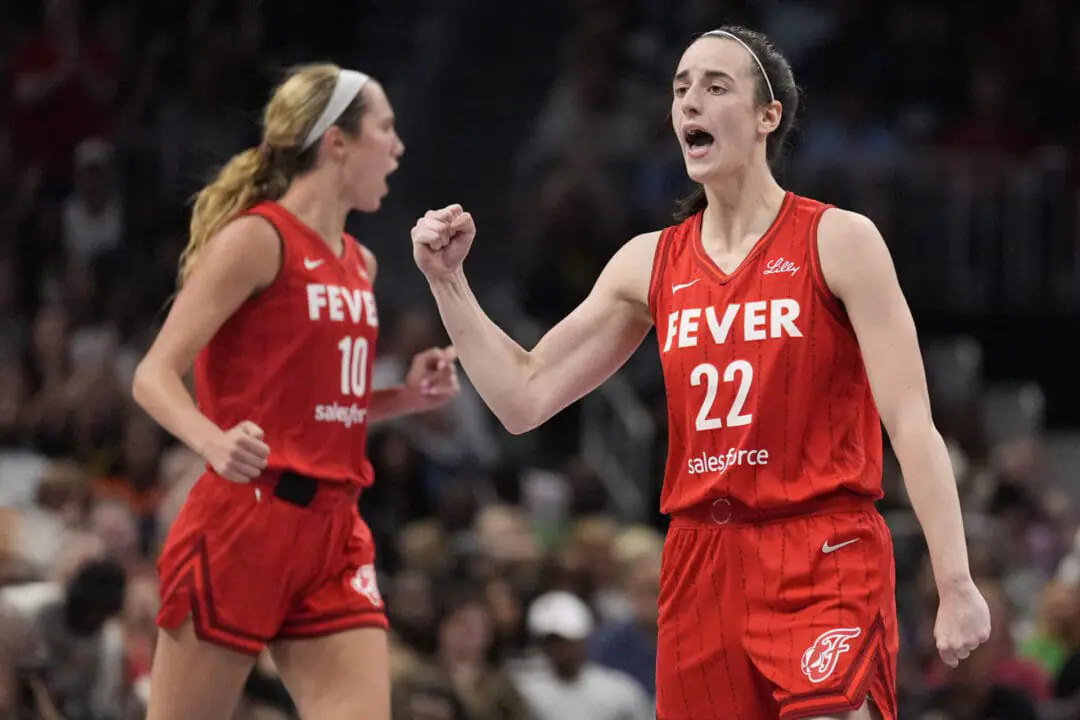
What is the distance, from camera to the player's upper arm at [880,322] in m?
4.47

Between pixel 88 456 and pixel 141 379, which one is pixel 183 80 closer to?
pixel 88 456

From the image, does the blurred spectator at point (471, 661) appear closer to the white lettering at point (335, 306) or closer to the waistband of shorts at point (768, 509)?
the white lettering at point (335, 306)

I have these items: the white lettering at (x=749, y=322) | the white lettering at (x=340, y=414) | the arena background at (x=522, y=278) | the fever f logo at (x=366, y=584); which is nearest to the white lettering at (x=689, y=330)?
the white lettering at (x=749, y=322)

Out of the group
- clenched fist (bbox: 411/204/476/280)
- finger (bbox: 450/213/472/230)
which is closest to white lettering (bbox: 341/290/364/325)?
clenched fist (bbox: 411/204/476/280)

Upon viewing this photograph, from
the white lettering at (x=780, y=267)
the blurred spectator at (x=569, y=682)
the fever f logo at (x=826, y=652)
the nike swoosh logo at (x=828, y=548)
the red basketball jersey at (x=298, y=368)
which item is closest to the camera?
the fever f logo at (x=826, y=652)

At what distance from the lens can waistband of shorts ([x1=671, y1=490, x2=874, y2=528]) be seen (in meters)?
4.57

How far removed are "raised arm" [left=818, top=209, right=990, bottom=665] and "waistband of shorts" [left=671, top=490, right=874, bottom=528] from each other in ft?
0.50

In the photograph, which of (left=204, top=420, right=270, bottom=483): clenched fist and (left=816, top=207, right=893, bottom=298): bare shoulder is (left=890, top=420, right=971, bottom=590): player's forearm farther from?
(left=204, top=420, right=270, bottom=483): clenched fist

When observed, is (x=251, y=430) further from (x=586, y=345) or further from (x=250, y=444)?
(x=586, y=345)

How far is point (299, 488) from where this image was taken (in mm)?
5500

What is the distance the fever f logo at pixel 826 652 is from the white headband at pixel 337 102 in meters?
2.43

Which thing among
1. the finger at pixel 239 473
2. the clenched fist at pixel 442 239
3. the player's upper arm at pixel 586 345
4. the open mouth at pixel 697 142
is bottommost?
the finger at pixel 239 473

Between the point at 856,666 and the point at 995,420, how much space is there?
8857mm

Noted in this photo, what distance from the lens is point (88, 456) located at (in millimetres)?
10570
